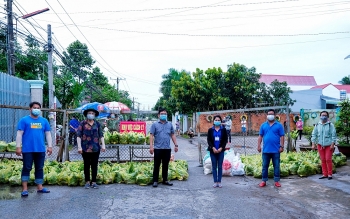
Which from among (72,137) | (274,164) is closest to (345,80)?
(72,137)

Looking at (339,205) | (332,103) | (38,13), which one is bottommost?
(339,205)

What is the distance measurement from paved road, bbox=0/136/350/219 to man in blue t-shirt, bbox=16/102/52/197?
1.24 ft

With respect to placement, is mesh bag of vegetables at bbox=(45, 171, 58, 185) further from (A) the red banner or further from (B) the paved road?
(A) the red banner

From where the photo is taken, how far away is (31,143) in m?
6.95

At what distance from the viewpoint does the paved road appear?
569 centimetres

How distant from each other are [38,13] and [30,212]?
1195 centimetres

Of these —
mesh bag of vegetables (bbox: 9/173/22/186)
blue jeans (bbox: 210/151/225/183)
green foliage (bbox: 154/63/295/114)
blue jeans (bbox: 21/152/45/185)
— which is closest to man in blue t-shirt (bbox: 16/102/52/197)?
blue jeans (bbox: 21/152/45/185)

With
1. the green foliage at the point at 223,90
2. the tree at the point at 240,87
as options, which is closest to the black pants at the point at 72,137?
the green foliage at the point at 223,90

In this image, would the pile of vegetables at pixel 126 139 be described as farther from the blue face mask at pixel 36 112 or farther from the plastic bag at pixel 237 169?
the blue face mask at pixel 36 112

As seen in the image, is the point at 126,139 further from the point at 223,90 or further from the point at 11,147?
the point at 223,90

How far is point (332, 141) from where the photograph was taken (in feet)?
28.4

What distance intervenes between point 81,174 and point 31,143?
4.97 ft

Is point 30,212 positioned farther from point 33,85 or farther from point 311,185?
point 33,85

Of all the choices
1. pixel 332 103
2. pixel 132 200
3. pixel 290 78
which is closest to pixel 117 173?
pixel 132 200
